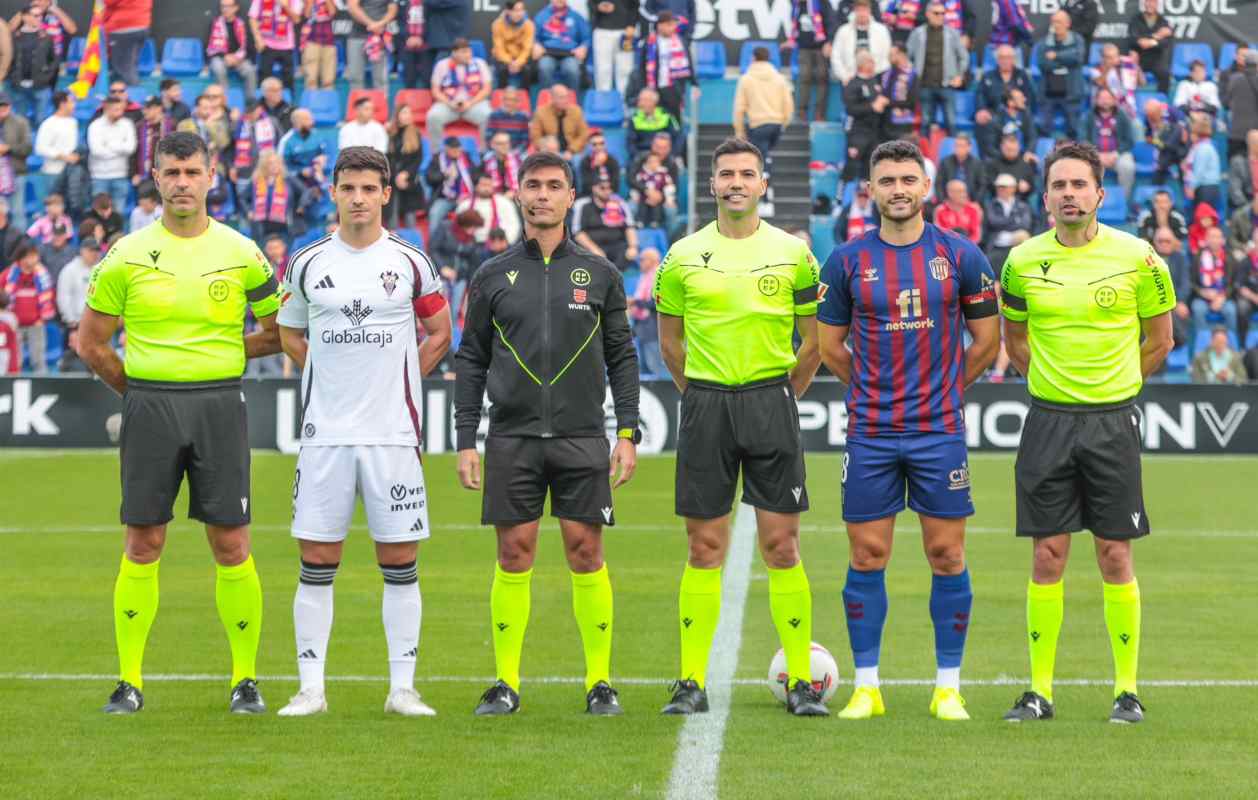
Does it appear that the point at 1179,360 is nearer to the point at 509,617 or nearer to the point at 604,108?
the point at 604,108

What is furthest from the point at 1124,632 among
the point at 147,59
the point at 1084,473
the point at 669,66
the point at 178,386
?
the point at 147,59

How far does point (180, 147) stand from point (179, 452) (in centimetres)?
119

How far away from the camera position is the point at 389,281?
24.7ft

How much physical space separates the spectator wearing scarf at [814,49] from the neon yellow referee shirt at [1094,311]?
1839cm

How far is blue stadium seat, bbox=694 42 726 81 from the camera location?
2720cm

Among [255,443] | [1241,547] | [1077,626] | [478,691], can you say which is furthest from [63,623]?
[255,443]

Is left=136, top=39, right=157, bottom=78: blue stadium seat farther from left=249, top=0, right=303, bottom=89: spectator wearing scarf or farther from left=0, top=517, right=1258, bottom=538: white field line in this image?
left=0, top=517, right=1258, bottom=538: white field line

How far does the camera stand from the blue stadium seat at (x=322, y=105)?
25.9 meters

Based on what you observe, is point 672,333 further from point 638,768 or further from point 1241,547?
point 1241,547

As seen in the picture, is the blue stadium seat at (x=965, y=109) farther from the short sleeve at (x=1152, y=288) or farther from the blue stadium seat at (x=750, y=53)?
the short sleeve at (x=1152, y=288)

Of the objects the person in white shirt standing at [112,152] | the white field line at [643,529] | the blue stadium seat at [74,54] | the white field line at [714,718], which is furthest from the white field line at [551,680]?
the blue stadium seat at [74,54]

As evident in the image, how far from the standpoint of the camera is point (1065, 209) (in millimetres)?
7523

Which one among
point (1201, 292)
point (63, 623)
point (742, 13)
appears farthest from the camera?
point (742, 13)

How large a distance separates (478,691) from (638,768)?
1744 mm
